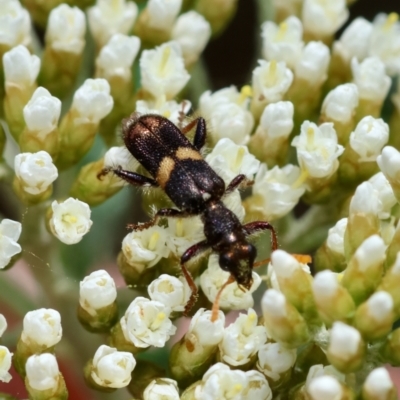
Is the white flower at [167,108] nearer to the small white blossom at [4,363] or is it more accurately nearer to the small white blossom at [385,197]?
the small white blossom at [385,197]

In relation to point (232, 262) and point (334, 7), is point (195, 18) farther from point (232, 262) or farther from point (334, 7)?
point (232, 262)

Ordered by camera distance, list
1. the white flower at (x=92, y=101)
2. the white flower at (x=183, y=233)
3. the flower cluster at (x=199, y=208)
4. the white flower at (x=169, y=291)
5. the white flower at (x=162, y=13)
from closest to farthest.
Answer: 1. the flower cluster at (x=199, y=208)
2. the white flower at (x=169, y=291)
3. the white flower at (x=183, y=233)
4. the white flower at (x=92, y=101)
5. the white flower at (x=162, y=13)

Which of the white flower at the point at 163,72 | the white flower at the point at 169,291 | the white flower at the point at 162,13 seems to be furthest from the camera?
the white flower at the point at 162,13

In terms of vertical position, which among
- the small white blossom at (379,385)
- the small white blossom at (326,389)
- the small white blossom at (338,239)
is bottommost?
the small white blossom at (326,389)

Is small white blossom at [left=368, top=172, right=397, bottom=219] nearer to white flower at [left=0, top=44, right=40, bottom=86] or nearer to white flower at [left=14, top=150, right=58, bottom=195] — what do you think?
white flower at [left=14, top=150, right=58, bottom=195]

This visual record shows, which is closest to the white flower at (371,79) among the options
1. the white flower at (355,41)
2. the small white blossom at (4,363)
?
the white flower at (355,41)

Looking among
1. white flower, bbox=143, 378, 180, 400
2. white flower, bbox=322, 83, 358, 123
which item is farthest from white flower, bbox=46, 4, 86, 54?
white flower, bbox=143, 378, 180, 400

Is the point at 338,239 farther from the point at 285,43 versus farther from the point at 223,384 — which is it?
the point at 285,43
